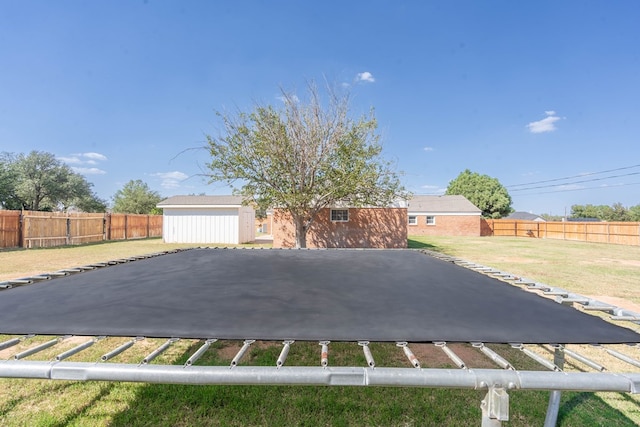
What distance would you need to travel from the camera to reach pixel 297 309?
2051 mm

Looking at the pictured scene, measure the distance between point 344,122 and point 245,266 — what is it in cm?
885

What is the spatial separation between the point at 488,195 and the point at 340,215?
24.1 metres

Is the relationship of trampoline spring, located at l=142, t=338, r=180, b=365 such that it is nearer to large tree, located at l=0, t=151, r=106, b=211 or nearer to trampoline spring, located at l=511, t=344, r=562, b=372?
trampoline spring, located at l=511, t=344, r=562, b=372

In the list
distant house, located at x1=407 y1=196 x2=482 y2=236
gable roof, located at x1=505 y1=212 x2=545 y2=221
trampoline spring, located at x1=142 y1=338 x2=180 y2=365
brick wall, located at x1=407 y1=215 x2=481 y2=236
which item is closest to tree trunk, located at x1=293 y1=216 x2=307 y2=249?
trampoline spring, located at x1=142 y1=338 x2=180 y2=365

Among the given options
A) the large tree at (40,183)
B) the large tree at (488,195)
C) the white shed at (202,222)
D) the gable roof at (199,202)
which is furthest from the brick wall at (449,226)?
the large tree at (40,183)

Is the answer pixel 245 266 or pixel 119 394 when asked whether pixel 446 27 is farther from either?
pixel 119 394

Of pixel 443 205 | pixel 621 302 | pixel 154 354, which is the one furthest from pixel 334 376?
pixel 443 205

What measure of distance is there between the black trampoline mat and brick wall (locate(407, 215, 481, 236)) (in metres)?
23.8

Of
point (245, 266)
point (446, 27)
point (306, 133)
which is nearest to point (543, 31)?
point (446, 27)

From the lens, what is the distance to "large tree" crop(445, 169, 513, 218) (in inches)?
1233

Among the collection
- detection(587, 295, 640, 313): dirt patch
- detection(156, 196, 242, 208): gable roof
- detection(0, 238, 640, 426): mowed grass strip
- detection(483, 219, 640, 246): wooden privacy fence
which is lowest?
detection(587, 295, 640, 313): dirt patch

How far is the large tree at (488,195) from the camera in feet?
103

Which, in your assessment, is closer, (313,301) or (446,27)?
(313,301)

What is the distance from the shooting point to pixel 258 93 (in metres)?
11.4
